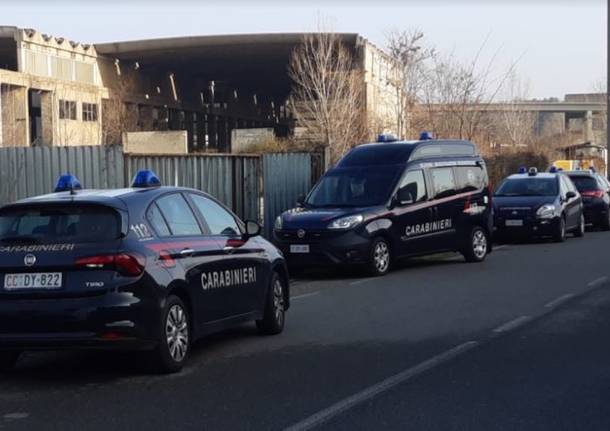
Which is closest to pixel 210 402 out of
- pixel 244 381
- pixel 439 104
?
pixel 244 381

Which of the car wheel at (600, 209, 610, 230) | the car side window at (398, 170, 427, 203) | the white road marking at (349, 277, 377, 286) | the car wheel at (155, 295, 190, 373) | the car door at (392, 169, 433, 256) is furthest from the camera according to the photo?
the car wheel at (600, 209, 610, 230)

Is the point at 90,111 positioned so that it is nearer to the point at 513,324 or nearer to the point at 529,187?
the point at 529,187

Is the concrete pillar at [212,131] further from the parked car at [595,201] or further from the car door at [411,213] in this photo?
the car door at [411,213]

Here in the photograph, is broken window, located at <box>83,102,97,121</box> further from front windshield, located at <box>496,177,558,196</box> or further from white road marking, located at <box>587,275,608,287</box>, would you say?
white road marking, located at <box>587,275,608,287</box>

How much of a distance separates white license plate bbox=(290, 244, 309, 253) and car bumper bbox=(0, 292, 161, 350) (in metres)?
8.43

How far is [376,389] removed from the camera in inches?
291

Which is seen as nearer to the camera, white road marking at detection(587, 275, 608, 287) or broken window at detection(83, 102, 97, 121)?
white road marking at detection(587, 275, 608, 287)

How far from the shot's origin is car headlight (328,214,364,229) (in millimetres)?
15805

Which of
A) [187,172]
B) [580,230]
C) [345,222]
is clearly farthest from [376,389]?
[580,230]

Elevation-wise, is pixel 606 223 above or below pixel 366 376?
above

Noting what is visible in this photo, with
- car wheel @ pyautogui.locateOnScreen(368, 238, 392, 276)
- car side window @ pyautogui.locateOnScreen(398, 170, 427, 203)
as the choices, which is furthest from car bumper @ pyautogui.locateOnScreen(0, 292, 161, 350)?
car side window @ pyautogui.locateOnScreen(398, 170, 427, 203)

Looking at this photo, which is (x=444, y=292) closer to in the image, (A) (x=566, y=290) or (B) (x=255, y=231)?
(A) (x=566, y=290)

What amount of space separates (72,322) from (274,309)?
3.14 metres

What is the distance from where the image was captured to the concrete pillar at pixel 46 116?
2110 inches
